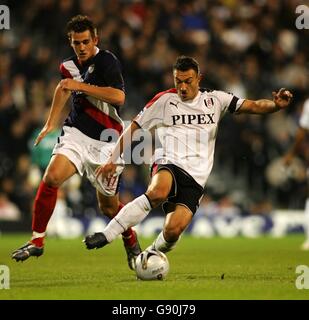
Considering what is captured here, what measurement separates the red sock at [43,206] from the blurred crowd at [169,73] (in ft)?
24.5

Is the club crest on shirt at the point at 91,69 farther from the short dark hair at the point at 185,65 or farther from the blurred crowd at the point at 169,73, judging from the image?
the blurred crowd at the point at 169,73

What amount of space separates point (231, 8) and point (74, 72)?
11.4 meters

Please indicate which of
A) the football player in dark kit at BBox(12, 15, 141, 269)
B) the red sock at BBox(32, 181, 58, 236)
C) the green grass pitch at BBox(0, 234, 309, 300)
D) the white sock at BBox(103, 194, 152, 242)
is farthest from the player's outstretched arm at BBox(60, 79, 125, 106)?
the green grass pitch at BBox(0, 234, 309, 300)

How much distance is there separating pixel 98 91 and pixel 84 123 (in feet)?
1.80

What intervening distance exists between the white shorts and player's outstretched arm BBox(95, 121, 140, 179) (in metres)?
0.32

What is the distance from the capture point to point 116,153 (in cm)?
847

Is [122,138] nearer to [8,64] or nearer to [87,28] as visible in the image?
[87,28]

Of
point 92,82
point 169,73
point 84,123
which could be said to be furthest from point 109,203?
point 169,73

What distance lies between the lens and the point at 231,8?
787 inches

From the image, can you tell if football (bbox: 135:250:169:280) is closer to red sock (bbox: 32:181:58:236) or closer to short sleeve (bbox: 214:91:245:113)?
red sock (bbox: 32:181:58:236)

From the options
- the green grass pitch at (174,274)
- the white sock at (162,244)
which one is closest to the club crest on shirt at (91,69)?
the white sock at (162,244)

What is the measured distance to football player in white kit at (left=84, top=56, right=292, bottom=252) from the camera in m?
8.47

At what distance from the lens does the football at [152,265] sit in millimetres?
8031

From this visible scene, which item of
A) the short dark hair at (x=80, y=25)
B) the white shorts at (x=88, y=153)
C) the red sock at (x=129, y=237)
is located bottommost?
the red sock at (x=129, y=237)
